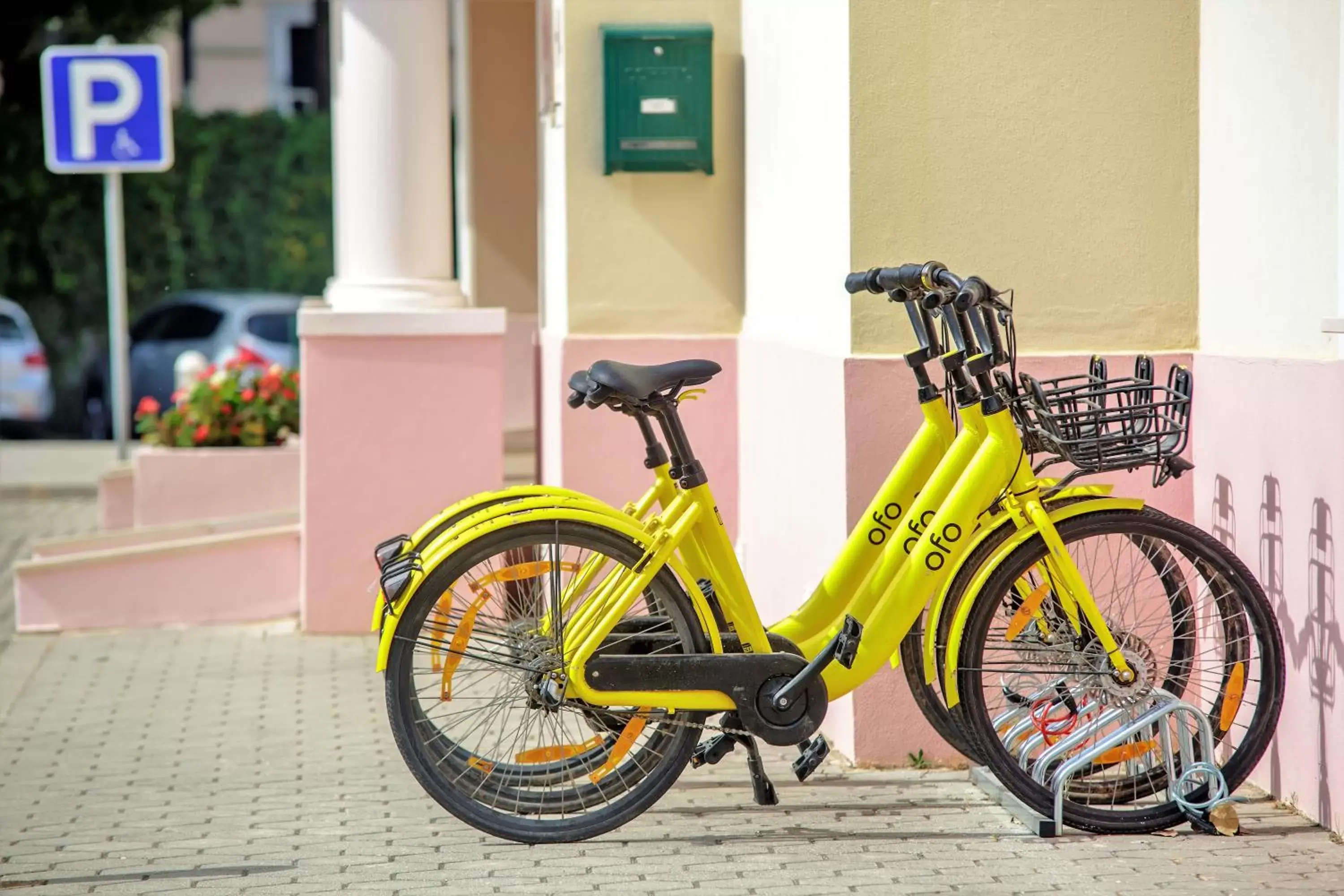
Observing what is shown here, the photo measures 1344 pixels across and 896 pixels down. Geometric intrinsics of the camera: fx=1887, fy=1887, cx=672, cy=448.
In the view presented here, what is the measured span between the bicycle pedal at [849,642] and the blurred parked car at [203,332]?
14.6 meters

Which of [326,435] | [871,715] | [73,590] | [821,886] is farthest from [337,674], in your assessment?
[821,886]

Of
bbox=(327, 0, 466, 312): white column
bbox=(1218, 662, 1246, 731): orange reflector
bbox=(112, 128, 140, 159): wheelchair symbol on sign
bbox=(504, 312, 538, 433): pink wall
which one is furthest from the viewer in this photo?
bbox=(504, 312, 538, 433): pink wall

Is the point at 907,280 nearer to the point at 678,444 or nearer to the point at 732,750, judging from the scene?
the point at 678,444

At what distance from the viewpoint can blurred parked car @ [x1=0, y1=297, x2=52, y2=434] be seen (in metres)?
19.5

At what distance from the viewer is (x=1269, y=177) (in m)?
5.08

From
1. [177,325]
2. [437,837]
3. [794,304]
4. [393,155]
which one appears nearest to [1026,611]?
[437,837]

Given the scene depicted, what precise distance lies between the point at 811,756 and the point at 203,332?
15612mm

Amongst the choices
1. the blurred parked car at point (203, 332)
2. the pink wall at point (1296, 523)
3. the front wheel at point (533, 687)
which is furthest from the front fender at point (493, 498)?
the blurred parked car at point (203, 332)

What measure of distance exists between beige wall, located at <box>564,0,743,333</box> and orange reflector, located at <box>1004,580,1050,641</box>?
9.03 ft

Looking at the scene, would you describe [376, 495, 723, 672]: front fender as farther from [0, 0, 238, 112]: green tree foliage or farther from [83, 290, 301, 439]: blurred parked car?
[0, 0, 238, 112]: green tree foliage

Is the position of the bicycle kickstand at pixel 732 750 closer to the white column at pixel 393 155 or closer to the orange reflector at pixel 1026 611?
the orange reflector at pixel 1026 611

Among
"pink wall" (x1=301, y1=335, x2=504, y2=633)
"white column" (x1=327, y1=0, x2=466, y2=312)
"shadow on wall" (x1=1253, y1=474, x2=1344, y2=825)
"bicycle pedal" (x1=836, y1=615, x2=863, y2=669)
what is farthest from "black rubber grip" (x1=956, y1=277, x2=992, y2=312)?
"white column" (x1=327, y1=0, x2=466, y2=312)

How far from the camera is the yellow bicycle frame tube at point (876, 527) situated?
15.6ft

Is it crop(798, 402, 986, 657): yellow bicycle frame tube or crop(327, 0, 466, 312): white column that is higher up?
crop(327, 0, 466, 312): white column
